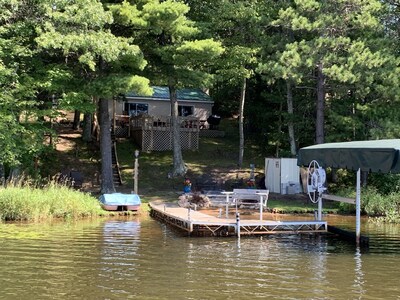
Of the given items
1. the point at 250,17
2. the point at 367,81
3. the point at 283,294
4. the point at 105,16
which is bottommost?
the point at 283,294

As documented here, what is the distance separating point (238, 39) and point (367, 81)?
7.51 m

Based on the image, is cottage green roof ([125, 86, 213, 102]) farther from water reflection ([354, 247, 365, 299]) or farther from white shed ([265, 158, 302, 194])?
water reflection ([354, 247, 365, 299])

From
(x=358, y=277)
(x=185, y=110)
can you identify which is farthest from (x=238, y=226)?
(x=185, y=110)

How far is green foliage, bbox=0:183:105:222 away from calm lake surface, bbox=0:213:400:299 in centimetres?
119

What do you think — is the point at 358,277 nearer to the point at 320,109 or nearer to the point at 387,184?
the point at 387,184

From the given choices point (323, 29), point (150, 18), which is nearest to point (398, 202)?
point (323, 29)

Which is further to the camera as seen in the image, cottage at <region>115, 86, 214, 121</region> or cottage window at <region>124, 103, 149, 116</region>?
cottage window at <region>124, 103, 149, 116</region>

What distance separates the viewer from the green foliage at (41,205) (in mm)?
16078

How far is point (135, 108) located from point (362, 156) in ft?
84.2

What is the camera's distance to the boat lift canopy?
11.3 m

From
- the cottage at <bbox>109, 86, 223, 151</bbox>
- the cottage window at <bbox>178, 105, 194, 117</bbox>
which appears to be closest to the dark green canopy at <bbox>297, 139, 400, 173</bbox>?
the cottage at <bbox>109, 86, 223, 151</bbox>

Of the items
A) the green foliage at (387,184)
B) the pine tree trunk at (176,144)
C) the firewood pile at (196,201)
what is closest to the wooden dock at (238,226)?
the firewood pile at (196,201)

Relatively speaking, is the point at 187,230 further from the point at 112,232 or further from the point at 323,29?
the point at 323,29

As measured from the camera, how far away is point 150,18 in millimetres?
20359
